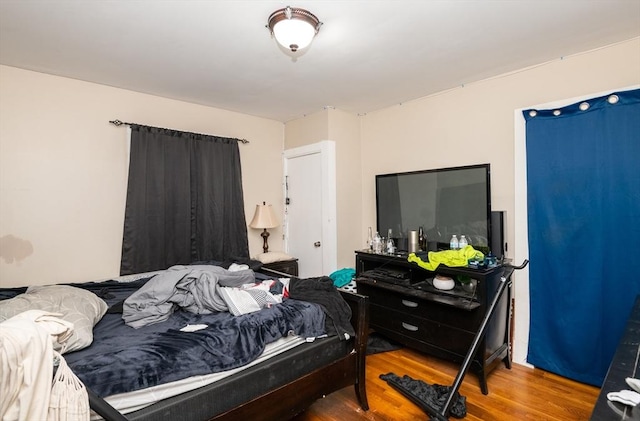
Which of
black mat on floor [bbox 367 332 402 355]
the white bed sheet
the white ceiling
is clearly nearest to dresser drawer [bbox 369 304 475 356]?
black mat on floor [bbox 367 332 402 355]

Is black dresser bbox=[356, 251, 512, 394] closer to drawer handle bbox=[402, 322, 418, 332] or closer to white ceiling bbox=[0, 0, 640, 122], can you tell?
drawer handle bbox=[402, 322, 418, 332]

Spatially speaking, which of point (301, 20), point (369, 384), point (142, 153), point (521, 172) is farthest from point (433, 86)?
point (142, 153)

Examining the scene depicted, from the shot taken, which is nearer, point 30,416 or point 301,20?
point 30,416

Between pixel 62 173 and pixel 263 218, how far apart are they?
1.86 metres

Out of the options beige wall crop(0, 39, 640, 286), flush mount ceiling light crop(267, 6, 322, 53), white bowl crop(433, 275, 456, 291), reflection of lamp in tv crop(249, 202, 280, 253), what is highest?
flush mount ceiling light crop(267, 6, 322, 53)

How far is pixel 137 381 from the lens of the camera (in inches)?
50.3

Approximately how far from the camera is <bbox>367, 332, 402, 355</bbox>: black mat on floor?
2.83 metres

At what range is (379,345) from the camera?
292 cm

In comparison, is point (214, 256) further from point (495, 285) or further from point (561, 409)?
point (561, 409)

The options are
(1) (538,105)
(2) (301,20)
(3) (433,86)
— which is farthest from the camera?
(3) (433,86)

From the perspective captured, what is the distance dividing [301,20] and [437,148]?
6.25 feet

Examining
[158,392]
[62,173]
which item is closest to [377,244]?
[158,392]

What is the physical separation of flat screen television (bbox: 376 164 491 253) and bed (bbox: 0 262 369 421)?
4.52 feet

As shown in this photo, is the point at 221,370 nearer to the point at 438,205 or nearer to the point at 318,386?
the point at 318,386
